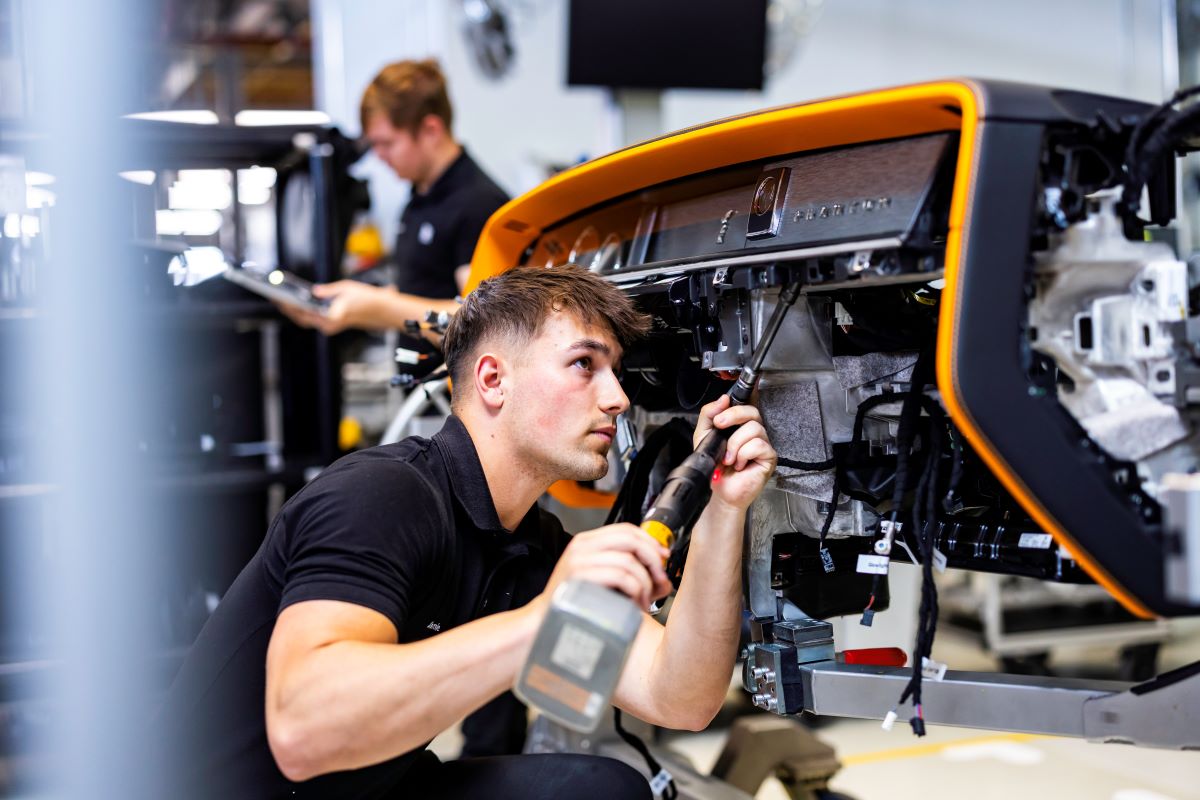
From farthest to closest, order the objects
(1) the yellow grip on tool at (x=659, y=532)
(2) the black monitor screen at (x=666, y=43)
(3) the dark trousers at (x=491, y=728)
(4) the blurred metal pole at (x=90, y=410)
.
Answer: (2) the black monitor screen at (x=666, y=43)
(3) the dark trousers at (x=491, y=728)
(1) the yellow grip on tool at (x=659, y=532)
(4) the blurred metal pole at (x=90, y=410)

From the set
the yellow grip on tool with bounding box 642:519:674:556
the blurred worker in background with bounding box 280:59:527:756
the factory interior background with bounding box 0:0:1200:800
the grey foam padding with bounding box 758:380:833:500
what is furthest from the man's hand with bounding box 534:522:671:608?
the blurred worker in background with bounding box 280:59:527:756

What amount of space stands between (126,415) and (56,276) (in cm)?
12

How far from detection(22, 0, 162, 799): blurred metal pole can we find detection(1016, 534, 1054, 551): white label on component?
101 cm

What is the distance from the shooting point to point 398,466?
4.59 feet

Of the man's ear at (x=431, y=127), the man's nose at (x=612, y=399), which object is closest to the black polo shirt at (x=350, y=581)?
the man's nose at (x=612, y=399)

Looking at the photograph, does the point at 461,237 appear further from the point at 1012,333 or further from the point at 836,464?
the point at 1012,333

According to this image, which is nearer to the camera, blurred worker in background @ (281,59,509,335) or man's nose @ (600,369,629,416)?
man's nose @ (600,369,629,416)

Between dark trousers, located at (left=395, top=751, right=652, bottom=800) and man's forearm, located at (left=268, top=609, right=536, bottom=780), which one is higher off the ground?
man's forearm, located at (left=268, top=609, right=536, bottom=780)

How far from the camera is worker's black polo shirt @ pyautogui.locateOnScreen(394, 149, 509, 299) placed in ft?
9.95

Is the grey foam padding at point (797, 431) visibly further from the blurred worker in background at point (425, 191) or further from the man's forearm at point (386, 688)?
the blurred worker in background at point (425, 191)

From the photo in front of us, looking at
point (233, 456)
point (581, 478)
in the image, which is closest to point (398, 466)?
point (581, 478)

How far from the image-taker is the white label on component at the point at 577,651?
3.20ft

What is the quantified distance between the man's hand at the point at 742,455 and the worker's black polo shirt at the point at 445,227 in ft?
5.62

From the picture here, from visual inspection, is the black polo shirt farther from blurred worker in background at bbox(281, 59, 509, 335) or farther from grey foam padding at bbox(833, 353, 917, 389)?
blurred worker in background at bbox(281, 59, 509, 335)
